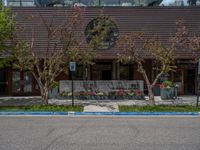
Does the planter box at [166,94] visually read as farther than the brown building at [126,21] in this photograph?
No

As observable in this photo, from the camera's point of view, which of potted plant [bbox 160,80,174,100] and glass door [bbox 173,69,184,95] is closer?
potted plant [bbox 160,80,174,100]

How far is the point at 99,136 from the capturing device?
40.9ft

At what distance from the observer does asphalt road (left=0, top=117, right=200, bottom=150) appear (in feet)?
35.0

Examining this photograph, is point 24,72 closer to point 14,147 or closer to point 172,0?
point 172,0

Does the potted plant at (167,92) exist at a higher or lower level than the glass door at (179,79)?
lower

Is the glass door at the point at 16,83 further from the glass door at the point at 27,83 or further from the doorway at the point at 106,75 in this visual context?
the doorway at the point at 106,75

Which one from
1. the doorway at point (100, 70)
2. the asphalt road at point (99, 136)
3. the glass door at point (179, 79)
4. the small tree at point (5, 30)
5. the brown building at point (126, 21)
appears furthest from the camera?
the doorway at point (100, 70)

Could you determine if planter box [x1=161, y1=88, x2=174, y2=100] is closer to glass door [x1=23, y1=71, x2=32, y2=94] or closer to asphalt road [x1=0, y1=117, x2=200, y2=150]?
glass door [x1=23, y1=71, x2=32, y2=94]

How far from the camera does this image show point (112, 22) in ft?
101

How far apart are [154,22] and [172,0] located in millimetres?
5298

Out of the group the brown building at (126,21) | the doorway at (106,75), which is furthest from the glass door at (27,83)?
the doorway at (106,75)

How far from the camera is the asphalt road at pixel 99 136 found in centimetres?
1066

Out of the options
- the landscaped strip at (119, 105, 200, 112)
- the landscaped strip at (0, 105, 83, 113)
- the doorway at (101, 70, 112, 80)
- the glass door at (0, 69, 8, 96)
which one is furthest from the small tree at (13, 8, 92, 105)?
the doorway at (101, 70, 112, 80)

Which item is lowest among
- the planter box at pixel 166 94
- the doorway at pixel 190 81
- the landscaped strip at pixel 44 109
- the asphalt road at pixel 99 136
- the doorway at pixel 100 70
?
the asphalt road at pixel 99 136
